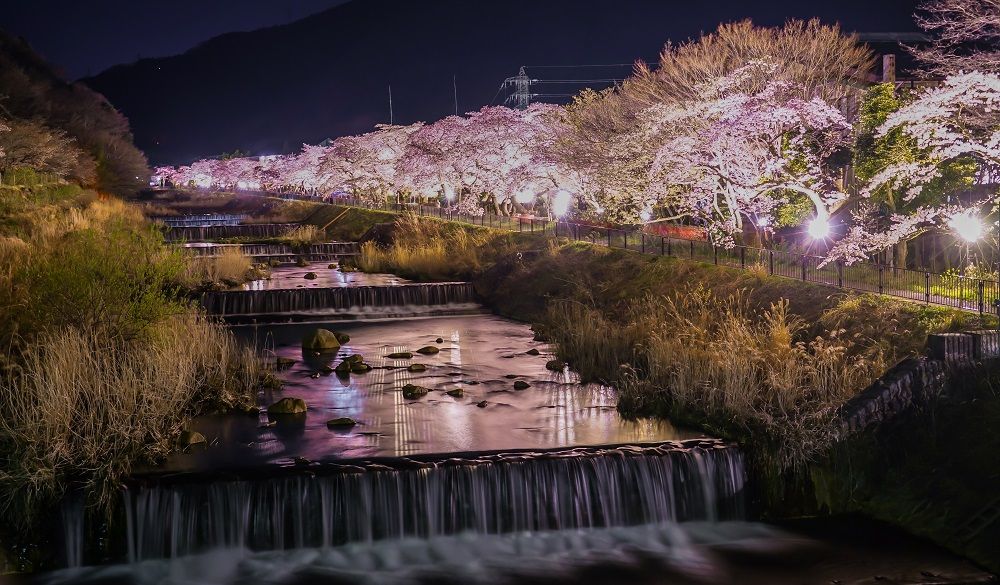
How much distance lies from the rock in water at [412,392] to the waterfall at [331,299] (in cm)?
1492

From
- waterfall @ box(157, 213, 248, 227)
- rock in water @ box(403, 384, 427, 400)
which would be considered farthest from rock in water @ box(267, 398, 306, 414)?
waterfall @ box(157, 213, 248, 227)

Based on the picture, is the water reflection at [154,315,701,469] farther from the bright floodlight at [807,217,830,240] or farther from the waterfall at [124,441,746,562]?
the bright floodlight at [807,217,830,240]

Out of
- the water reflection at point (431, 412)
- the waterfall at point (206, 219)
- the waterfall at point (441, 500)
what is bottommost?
the waterfall at point (441, 500)

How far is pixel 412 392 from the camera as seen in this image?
23.3 m

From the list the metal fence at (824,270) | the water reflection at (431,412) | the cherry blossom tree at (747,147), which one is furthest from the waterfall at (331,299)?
the cherry blossom tree at (747,147)

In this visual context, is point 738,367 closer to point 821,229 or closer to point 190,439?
point 190,439

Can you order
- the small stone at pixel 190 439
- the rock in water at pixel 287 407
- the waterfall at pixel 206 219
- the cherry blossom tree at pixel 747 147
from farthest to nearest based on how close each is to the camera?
1. the waterfall at pixel 206 219
2. the cherry blossom tree at pixel 747 147
3. the rock in water at pixel 287 407
4. the small stone at pixel 190 439

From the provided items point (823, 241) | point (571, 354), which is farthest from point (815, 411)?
point (823, 241)

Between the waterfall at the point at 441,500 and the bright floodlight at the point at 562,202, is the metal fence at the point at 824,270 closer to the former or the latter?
the waterfall at the point at 441,500

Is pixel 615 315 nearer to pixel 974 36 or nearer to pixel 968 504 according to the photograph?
pixel 974 36

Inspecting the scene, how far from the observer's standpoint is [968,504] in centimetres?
1521

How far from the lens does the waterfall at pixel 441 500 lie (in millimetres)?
15711

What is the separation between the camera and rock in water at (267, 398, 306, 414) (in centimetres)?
2141

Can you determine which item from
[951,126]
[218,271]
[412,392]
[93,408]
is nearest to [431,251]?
[218,271]
